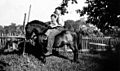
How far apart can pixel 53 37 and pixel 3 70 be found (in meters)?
4.66

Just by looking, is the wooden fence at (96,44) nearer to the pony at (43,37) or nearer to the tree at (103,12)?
the tree at (103,12)

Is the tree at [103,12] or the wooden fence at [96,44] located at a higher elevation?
the tree at [103,12]

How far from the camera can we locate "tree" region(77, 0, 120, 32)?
15.1m

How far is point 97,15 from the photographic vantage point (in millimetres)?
17375

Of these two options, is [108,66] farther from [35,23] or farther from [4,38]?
[4,38]

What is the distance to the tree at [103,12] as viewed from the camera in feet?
49.7

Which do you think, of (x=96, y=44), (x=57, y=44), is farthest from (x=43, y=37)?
(x=96, y=44)

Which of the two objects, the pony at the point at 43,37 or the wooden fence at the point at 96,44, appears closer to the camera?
the pony at the point at 43,37

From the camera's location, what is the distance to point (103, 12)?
1677 cm

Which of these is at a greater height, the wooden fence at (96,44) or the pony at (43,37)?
the pony at (43,37)

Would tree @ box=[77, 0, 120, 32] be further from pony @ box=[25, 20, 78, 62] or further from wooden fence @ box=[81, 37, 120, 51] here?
pony @ box=[25, 20, 78, 62]

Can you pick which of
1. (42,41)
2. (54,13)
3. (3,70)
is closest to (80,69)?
(42,41)

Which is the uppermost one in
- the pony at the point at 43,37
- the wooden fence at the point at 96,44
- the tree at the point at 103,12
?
the tree at the point at 103,12

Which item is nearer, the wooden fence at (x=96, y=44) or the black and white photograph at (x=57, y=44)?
the black and white photograph at (x=57, y=44)
